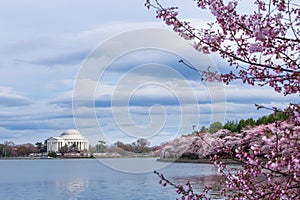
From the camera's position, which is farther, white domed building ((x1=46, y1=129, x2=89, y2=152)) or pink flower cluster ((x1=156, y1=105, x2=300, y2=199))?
white domed building ((x1=46, y1=129, x2=89, y2=152))

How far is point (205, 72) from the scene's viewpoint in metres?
4.20

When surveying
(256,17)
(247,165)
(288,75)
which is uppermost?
(256,17)

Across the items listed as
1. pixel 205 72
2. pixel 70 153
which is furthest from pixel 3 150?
pixel 205 72

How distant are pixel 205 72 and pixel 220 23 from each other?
1.66 ft

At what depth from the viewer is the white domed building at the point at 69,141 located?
91.5 metres

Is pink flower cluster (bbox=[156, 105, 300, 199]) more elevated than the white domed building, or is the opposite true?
the white domed building

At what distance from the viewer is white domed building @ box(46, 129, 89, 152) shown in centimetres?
9150

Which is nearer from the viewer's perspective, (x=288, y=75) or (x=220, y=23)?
(x=288, y=75)

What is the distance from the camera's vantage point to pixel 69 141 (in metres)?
94.8

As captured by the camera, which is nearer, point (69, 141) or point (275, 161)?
point (275, 161)

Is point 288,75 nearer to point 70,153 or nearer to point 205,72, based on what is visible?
point 205,72

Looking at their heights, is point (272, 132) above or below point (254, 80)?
below

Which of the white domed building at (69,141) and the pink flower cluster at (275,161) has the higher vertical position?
the white domed building at (69,141)

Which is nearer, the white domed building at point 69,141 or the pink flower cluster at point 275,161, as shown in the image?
the pink flower cluster at point 275,161
